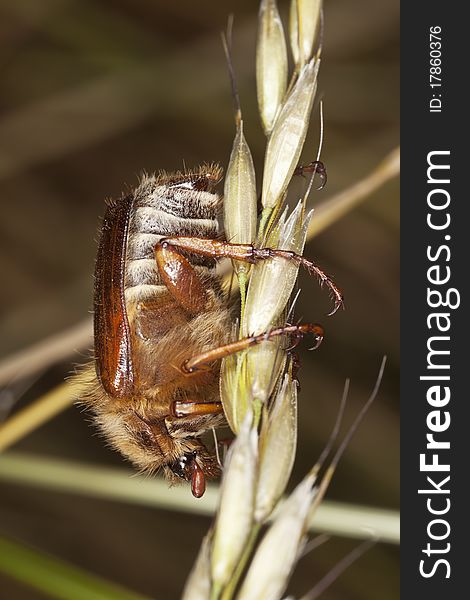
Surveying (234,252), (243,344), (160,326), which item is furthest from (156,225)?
(243,344)

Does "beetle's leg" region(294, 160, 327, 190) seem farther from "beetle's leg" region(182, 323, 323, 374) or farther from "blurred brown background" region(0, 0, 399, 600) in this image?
"blurred brown background" region(0, 0, 399, 600)

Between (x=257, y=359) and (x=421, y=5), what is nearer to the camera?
(x=257, y=359)

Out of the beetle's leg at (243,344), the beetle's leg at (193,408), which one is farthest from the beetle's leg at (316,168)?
the beetle's leg at (193,408)

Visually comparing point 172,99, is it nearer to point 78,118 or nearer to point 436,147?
point 78,118

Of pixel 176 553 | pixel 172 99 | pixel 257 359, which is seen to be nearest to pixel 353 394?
pixel 176 553

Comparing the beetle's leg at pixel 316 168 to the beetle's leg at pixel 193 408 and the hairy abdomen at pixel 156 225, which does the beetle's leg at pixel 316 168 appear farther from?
the beetle's leg at pixel 193 408
